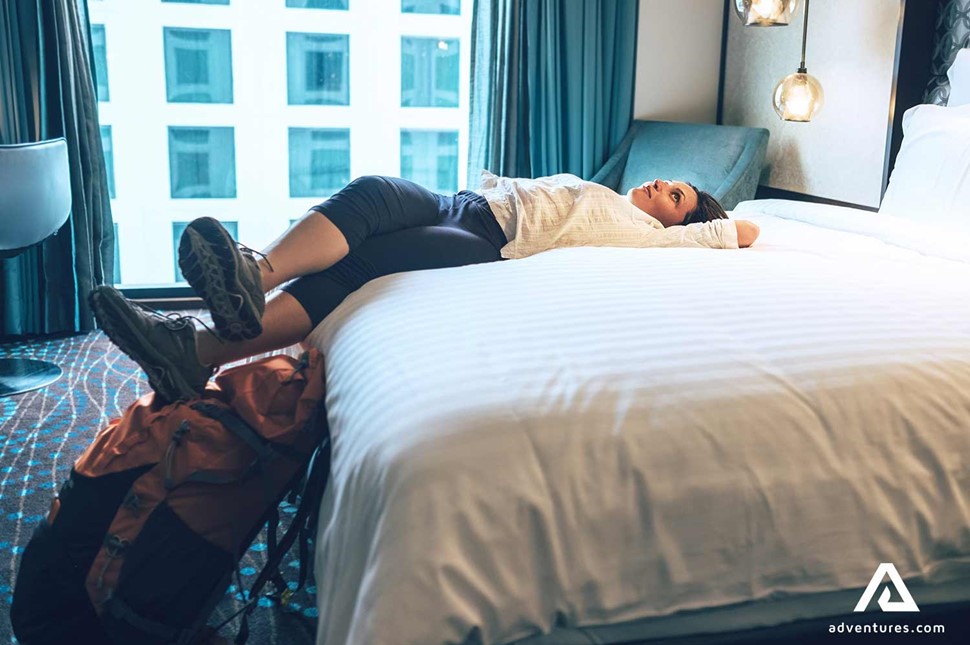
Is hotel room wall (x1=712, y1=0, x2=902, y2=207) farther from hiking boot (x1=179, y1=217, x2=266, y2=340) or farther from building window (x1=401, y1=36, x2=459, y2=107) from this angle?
hiking boot (x1=179, y1=217, x2=266, y2=340)

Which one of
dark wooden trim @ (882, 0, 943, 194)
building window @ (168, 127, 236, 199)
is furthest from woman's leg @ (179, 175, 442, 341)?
building window @ (168, 127, 236, 199)

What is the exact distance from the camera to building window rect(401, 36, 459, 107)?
4.38m

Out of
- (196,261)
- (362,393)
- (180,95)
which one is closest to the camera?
(362,393)

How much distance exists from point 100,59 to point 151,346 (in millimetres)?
2909

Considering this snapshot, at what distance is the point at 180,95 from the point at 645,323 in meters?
3.47

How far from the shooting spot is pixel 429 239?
2115 mm

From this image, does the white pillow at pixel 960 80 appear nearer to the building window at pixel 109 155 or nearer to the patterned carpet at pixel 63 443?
the patterned carpet at pixel 63 443

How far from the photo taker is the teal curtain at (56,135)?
3402 mm

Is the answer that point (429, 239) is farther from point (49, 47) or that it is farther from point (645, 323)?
point (49, 47)

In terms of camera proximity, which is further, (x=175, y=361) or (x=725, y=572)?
(x=175, y=361)

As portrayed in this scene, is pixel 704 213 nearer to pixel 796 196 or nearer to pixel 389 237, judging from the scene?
pixel 389 237

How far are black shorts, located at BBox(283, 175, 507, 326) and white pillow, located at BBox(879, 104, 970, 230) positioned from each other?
113cm

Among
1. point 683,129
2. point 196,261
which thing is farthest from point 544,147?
point 196,261

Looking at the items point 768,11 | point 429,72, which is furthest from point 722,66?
point 429,72
